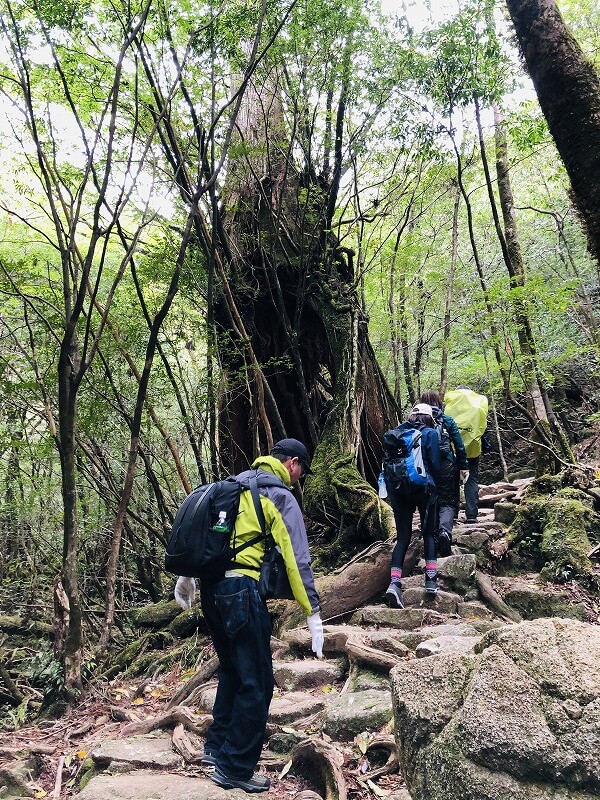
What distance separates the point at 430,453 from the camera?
18.3 ft

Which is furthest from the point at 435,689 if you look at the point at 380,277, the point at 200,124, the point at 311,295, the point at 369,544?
the point at 380,277

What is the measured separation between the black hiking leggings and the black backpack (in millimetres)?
2639

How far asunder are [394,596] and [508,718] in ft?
11.5

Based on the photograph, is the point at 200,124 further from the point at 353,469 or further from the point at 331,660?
the point at 331,660

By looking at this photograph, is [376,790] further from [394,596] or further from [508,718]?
[394,596]

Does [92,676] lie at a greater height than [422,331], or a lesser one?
lesser

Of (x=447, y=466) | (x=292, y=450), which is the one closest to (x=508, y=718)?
(x=292, y=450)

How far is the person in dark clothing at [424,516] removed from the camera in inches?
217

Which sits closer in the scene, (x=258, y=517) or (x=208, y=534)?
(x=208, y=534)

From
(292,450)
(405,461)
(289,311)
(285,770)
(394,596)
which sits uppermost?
(289,311)

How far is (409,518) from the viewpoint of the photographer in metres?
5.66

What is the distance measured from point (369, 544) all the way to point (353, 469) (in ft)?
3.67

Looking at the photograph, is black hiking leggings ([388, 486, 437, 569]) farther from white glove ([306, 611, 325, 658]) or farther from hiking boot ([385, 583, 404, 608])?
white glove ([306, 611, 325, 658])

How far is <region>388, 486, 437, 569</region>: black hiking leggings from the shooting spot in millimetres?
5543
